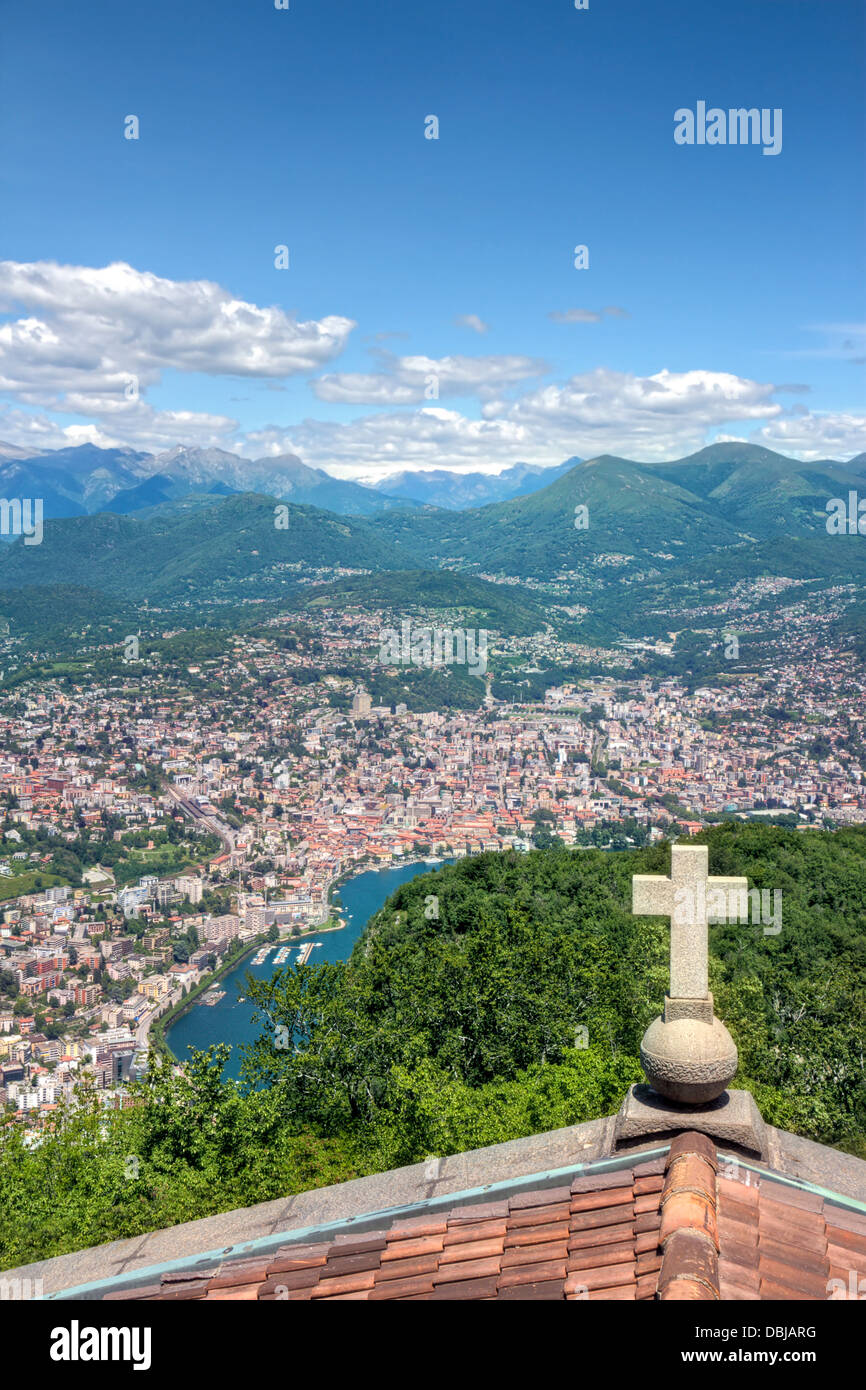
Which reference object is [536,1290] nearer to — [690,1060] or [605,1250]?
[605,1250]

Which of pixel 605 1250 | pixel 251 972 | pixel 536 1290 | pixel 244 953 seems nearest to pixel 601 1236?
pixel 605 1250

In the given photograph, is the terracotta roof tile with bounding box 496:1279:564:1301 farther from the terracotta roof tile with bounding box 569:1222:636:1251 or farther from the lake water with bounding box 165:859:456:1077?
the lake water with bounding box 165:859:456:1077

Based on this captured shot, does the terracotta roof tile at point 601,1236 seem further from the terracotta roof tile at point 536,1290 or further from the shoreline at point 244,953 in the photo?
the shoreline at point 244,953

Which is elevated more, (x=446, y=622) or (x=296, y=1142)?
(x=446, y=622)

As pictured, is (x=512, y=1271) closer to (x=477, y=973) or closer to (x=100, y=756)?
(x=477, y=973)

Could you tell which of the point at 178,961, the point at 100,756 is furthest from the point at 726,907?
the point at 100,756

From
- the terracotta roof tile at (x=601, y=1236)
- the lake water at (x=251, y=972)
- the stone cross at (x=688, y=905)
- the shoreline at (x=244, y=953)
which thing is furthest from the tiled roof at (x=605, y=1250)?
the shoreline at (x=244, y=953)

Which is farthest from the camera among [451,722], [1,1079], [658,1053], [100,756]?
[451,722]
